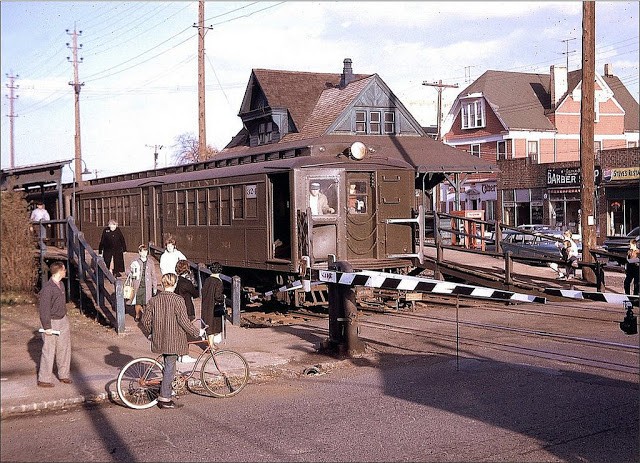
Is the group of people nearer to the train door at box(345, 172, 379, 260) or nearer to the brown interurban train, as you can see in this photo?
the brown interurban train

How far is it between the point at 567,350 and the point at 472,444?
184 inches

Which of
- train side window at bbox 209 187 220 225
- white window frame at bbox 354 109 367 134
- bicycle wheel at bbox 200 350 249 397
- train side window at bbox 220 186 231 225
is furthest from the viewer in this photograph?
white window frame at bbox 354 109 367 134

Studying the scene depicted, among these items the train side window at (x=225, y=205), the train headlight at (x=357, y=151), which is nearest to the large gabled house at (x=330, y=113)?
the train side window at (x=225, y=205)

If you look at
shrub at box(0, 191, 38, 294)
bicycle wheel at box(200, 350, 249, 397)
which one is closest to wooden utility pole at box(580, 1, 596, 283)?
bicycle wheel at box(200, 350, 249, 397)

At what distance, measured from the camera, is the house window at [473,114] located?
51.1m

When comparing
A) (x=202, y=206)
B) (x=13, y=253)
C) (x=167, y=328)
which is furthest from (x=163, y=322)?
(x=202, y=206)

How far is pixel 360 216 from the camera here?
15.9 m

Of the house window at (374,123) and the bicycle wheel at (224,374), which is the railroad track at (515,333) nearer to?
the bicycle wheel at (224,374)

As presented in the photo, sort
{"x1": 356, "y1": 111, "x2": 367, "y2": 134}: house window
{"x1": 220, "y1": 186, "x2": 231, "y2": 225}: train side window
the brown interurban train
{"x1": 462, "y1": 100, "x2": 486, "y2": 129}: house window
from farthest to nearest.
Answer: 1. {"x1": 462, "y1": 100, "x2": 486, "y2": 129}: house window
2. {"x1": 356, "y1": 111, "x2": 367, "y2": 134}: house window
3. {"x1": 220, "y1": 186, "x2": 231, "y2": 225}: train side window
4. the brown interurban train

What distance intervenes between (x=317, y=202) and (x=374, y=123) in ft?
66.3

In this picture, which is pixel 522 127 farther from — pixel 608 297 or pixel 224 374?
pixel 224 374

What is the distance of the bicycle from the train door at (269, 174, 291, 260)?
23.0 feet

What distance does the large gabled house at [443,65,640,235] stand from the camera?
47562mm

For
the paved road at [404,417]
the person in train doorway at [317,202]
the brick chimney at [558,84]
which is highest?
the brick chimney at [558,84]
